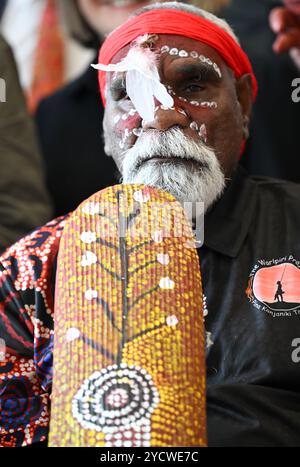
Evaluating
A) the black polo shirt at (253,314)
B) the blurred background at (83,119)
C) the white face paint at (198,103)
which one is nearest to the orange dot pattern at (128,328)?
Answer: the black polo shirt at (253,314)

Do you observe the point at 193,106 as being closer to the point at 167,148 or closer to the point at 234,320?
the point at 167,148

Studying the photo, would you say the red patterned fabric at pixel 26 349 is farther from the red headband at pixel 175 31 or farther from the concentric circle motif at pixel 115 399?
the red headband at pixel 175 31

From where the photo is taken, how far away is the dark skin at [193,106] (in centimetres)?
140

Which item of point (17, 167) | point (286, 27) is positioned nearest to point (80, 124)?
point (17, 167)

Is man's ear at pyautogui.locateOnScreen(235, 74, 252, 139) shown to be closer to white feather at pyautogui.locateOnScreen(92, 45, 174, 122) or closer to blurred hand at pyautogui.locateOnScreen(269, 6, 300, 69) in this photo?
white feather at pyautogui.locateOnScreen(92, 45, 174, 122)

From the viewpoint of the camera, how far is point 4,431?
4.35 ft

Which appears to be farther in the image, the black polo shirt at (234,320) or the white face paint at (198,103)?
the white face paint at (198,103)

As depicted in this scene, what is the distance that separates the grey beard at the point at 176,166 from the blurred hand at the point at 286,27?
0.67 metres

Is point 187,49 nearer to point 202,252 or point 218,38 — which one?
point 218,38

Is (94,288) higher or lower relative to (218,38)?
lower

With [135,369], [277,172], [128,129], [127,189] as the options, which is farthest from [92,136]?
[135,369]

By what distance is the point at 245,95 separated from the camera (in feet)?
5.16

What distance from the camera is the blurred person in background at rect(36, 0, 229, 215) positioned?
221 centimetres

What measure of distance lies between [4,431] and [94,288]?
13.8 inches
